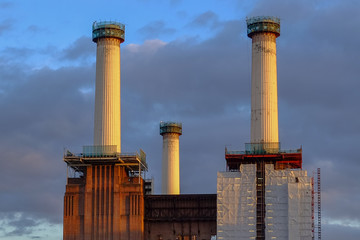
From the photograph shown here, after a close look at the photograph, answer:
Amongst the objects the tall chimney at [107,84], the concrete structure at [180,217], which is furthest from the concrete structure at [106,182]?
the concrete structure at [180,217]

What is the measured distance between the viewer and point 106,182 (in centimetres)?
14200

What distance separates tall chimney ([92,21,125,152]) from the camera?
474ft

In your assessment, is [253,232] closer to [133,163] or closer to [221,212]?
[221,212]

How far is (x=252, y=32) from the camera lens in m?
142

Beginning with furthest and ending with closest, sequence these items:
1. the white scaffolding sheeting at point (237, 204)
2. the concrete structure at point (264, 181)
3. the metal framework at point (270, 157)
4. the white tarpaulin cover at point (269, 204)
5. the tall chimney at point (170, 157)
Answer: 1. the tall chimney at point (170, 157)
2. the metal framework at point (270, 157)
3. the white scaffolding sheeting at point (237, 204)
4. the concrete structure at point (264, 181)
5. the white tarpaulin cover at point (269, 204)

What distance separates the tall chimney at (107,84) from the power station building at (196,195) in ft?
0.57

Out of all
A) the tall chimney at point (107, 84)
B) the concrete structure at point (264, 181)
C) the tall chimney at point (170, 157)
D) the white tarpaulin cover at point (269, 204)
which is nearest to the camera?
the white tarpaulin cover at point (269, 204)

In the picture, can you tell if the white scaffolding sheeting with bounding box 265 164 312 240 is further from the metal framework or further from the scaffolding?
the scaffolding

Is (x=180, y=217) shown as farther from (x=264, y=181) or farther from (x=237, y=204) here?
(x=264, y=181)

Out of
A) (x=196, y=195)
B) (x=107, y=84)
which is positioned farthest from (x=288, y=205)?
(x=107, y=84)

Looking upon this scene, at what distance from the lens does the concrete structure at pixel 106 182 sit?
140m

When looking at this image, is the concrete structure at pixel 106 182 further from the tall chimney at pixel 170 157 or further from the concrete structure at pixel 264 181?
the tall chimney at pixel 170 157

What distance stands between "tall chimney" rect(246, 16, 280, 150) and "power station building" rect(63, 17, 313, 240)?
0.16m

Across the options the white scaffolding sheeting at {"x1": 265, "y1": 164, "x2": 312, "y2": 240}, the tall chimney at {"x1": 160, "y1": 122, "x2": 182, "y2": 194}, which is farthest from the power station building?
the tall chimney at {"x1": 160, "y1": 122, "x2": 182, "y2": 194}
